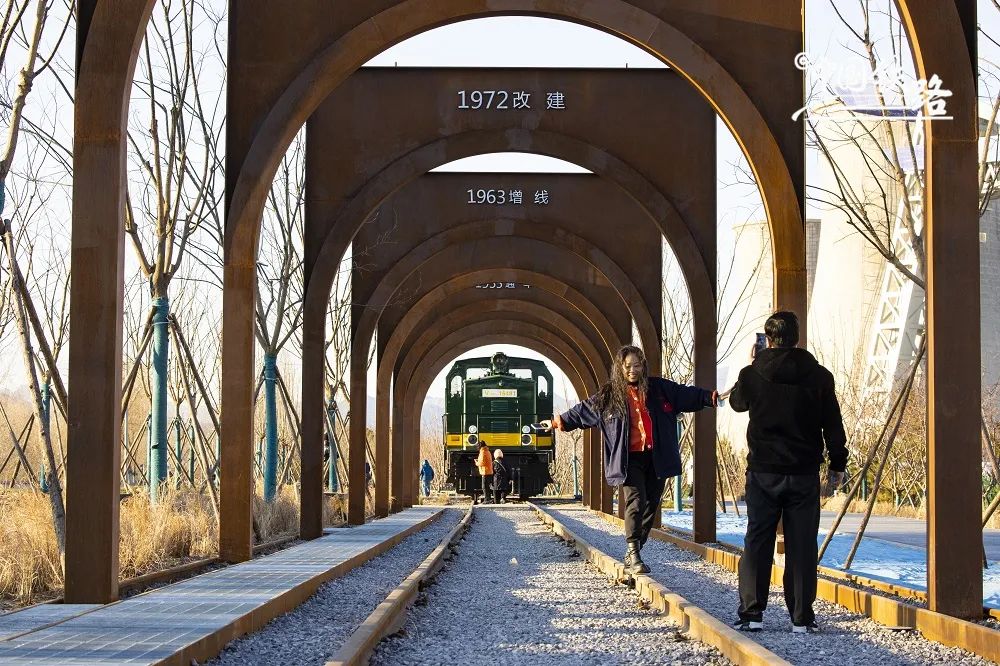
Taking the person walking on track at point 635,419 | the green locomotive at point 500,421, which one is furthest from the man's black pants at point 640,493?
the green locomotive at point 500,421

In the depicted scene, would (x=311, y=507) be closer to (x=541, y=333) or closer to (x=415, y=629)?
(x=415, y=629)

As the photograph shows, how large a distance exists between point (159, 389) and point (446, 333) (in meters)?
20.6

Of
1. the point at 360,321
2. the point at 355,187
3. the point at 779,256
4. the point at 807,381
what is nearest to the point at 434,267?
the point at 360,321

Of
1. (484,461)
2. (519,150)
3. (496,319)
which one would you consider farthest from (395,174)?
(484,461)

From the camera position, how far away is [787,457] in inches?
282

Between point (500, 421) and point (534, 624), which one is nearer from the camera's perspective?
point (534, 624)

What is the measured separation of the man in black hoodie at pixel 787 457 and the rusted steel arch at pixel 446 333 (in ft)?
61.3

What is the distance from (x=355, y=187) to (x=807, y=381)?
10704mm

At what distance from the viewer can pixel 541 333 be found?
35.8 metres

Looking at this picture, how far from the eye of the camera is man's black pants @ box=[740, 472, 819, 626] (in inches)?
285

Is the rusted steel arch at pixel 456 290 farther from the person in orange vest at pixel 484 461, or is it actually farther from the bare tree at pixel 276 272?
the person in orange vest at pixel 484 461

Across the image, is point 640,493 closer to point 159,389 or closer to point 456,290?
point 159,389

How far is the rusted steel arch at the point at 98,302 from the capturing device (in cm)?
844

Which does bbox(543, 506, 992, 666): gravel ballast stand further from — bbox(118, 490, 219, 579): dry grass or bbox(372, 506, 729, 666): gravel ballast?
bbox(118, 490, 219, 579): dry grass
